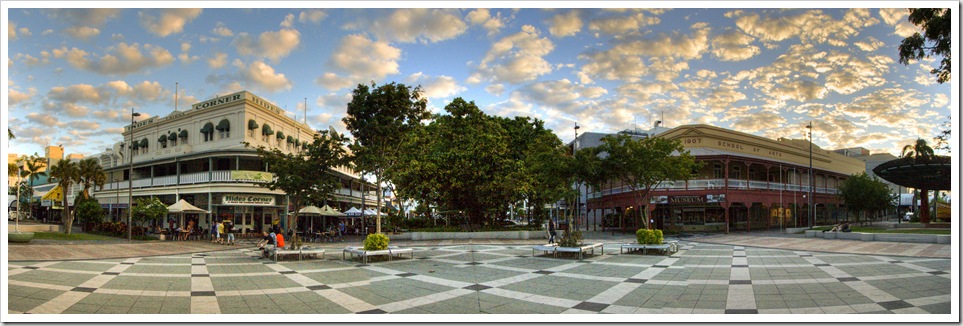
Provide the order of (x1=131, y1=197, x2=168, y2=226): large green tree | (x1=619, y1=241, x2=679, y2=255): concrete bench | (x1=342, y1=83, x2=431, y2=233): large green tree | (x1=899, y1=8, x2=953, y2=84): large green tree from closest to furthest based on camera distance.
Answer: (x1=899, y1=8, x2=953, y2=84): large green tree → (x1=619, y1=241, x2=679, y2=255): concrete bench → (x1=342, y1=83, x2=431, y2=233): large green tree → (x1=131, y1=197, x2=168, y2=226): large green tree

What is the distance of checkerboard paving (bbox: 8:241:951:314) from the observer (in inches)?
327

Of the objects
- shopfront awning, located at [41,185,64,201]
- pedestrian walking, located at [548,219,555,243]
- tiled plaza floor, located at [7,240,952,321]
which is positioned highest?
shopfront awning, located at [41,185,64,201]

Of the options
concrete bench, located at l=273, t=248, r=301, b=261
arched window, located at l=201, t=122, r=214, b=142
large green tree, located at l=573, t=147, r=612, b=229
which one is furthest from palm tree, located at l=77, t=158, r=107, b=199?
large green tree, located at l=573, t=147, r=612, b=229

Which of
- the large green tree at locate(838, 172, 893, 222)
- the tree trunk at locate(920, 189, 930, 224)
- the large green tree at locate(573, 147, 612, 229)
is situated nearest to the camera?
the large green tree at locate(573, 147, 612, 229)

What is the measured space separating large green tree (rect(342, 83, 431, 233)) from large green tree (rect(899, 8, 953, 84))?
15.7 meters

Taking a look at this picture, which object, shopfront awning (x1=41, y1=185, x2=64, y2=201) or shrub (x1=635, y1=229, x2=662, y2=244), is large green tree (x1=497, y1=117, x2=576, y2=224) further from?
shopfront awning (x1=41, y1=185, x2=64, y2=201)

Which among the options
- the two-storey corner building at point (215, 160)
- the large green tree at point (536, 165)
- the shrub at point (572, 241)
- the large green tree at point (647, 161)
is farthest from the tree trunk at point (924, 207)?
the two-storey corner building at point (215, 160)

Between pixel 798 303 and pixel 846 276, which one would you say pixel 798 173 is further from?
pixel 798 303

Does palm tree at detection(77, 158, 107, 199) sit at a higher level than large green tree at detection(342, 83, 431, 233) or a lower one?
lower

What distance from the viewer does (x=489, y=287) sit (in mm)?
10641

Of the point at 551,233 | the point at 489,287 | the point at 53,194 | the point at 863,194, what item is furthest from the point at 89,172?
the point at 863,194

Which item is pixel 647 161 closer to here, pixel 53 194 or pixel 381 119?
pixel 381 119

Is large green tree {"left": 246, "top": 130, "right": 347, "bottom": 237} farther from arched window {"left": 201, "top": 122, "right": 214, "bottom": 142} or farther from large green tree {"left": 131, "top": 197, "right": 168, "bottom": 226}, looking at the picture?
arched window {"left": 201, "top": 122, "right": 214, "bottom": 142}

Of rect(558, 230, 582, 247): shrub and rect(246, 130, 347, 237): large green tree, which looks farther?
rect(246, 130, 347, 237): large green tree
